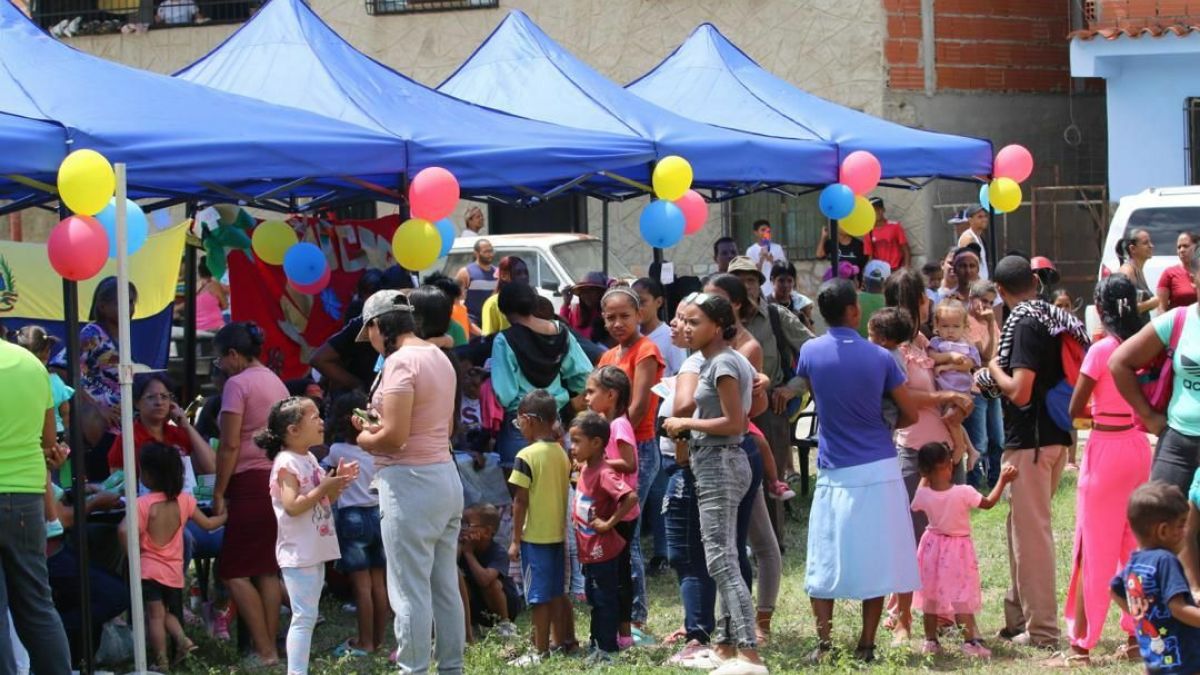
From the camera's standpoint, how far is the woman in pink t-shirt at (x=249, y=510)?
797cm

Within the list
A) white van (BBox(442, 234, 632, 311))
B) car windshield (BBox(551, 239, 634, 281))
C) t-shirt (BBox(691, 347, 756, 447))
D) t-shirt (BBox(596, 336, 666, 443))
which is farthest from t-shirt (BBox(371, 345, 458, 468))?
car windshield (BBox(551, 239, 634, 281))

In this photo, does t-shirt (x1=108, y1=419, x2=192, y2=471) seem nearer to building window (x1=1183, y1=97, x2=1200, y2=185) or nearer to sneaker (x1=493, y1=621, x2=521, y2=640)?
sneaker (x1=493, y1=621, x2=521, y2=640)

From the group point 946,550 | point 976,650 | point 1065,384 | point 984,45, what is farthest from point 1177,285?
point 984,45

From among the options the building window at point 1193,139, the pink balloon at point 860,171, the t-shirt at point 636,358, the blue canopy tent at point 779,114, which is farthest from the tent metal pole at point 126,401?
the building window at point 1193,139

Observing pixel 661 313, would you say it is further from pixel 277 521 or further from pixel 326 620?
pixel 277 521

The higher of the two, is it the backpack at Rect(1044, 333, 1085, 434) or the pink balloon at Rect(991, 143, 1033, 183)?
the pink balloon at Rect(991, 143, 1033, 183)

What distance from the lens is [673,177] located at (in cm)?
1095

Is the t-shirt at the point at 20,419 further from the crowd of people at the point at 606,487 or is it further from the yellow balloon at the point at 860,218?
the yellow balloon at the point at 860,218

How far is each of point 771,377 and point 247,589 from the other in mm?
3432

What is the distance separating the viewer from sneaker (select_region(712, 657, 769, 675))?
7172mm

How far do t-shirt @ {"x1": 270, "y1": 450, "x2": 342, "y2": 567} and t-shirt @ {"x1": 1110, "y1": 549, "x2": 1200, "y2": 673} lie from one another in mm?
3301

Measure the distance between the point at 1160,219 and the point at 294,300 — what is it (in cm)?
799

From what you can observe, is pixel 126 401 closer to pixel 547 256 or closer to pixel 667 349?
pixel 667 349

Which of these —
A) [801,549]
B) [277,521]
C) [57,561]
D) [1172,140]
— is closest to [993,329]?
[801,549]
